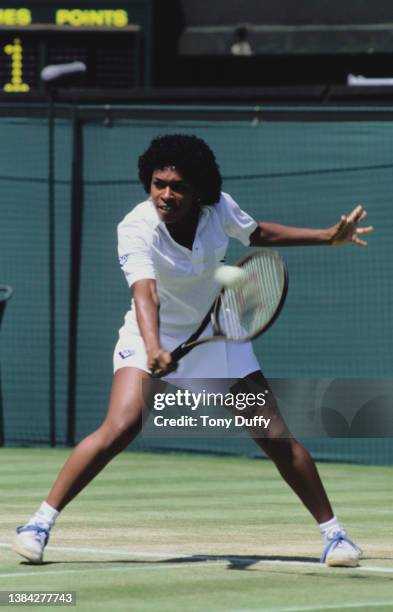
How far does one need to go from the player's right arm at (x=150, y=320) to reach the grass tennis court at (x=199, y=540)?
35.2 inches

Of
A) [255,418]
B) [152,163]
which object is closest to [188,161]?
[152,163]

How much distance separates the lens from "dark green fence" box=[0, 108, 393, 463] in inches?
526

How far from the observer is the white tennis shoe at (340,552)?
7.23 metres

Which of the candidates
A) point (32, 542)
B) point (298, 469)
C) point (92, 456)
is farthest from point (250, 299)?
point (32, 542)

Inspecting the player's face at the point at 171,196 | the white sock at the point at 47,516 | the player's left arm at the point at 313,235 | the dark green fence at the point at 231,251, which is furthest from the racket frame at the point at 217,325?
the dark green fence at the point at 231,251

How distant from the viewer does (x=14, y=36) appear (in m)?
17.8

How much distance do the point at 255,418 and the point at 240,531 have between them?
68.4 inches

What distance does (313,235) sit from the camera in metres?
7.41

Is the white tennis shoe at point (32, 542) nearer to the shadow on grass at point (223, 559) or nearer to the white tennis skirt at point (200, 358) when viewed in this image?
the shadow on grass at point (223, 559)

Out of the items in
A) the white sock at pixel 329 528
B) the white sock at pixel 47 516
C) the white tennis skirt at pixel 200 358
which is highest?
the white tennis skirt at pixel 200 358

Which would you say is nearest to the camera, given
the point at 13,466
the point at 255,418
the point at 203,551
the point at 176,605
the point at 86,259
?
the point at 176,605

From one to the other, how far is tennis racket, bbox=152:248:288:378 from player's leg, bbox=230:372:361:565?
0.81 feet

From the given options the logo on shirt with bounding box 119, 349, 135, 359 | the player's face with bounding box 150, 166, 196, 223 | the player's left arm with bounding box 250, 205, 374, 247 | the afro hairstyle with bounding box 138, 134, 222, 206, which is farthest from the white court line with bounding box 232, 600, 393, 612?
the afro hairstyle with bounding box 138, 134, 222, 206

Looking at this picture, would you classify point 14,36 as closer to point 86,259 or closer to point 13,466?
point 86,259
